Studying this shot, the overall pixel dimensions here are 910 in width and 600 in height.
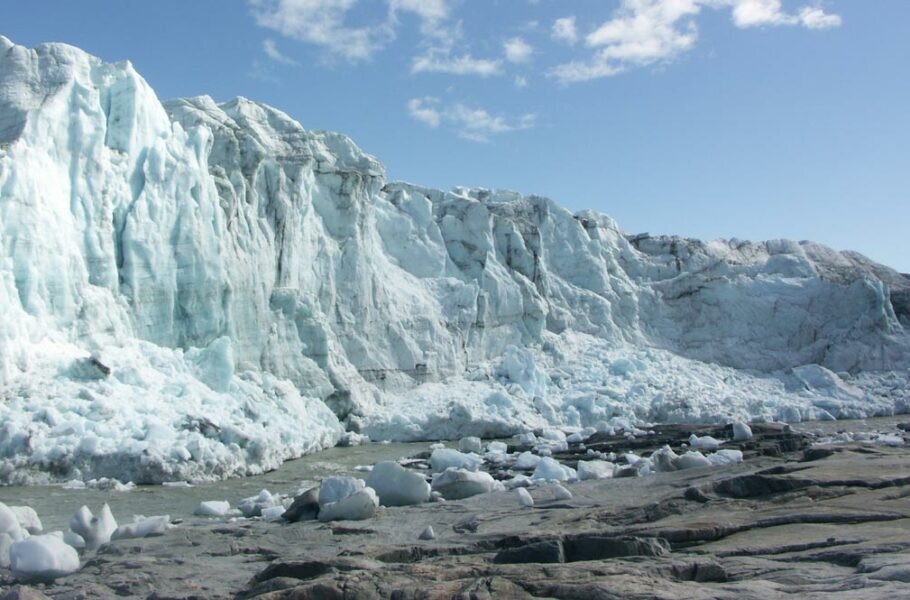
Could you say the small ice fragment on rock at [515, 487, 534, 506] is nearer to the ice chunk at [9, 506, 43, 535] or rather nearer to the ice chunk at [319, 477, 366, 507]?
the ice chunk at [319, 477, 366, 507]

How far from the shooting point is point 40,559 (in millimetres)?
6363

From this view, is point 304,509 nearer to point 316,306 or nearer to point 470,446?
point 470,446

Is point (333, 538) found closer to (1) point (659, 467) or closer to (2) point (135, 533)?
(2) point (135, 533)

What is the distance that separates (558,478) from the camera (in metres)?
12.5

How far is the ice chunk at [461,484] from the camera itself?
1071 cm

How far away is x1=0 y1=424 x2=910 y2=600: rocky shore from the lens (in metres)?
4.80

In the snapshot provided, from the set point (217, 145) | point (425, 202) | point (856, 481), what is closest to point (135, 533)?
point (856, 481)

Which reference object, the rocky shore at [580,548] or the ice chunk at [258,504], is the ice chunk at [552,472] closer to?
the rocky shore at [580,548]

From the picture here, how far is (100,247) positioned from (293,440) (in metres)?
5.48

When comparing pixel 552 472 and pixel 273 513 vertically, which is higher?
pixel 552 472

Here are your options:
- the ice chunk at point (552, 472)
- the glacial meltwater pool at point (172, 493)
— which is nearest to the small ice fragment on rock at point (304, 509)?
the glacial meltwater pool at point (172, 493)

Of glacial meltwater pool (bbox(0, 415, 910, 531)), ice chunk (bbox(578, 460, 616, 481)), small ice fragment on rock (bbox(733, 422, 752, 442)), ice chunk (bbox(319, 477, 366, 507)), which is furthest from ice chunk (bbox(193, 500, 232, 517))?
small ice fragment on rock (bbox(733, 422, 752, 442))

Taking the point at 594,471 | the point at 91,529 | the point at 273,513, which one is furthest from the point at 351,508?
the point at 594,471

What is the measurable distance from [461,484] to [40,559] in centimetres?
539
